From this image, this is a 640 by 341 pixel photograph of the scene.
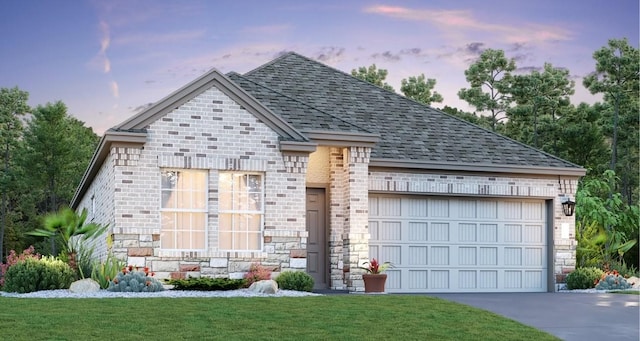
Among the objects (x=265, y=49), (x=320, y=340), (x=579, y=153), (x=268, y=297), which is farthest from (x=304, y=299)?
(x=579, y=153)

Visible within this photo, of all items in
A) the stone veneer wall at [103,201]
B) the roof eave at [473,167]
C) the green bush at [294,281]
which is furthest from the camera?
the roof eave at [473,167]

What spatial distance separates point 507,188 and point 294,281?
275 inches

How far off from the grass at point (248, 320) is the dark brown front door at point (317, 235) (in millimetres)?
5228

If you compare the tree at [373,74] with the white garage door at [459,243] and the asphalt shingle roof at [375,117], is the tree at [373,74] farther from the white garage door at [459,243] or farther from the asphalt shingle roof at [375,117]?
the white garage door at [459,243]

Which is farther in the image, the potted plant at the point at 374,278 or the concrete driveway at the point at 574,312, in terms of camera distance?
the potted plant at the point at 374,278

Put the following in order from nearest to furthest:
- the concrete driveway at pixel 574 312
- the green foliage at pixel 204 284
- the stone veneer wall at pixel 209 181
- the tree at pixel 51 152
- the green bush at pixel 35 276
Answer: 1. the concrete driveway at pixel 574 312
2. the green bush at pixel 35 276
3. the green foliage at pixel 204 284
4. the stone veneer wall at pixel 209 181
5. the tree at pixel 51 152

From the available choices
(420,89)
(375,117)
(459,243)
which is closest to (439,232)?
(459,243)

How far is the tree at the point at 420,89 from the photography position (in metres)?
50.2

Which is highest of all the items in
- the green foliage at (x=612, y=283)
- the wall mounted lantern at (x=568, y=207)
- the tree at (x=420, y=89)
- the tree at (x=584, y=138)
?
the tree at (x=420, y=89)

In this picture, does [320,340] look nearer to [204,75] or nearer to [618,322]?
[618,322]

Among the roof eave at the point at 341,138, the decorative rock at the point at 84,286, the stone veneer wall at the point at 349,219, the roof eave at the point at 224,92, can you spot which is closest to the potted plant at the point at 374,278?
the stone veneer wall at the point at 349,219

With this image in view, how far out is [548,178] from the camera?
2314cm

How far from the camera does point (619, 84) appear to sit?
42875 millimetres

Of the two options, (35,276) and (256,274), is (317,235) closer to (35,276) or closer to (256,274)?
(256,274)
